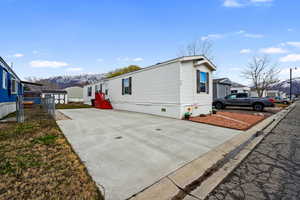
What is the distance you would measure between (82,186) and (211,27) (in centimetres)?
1464

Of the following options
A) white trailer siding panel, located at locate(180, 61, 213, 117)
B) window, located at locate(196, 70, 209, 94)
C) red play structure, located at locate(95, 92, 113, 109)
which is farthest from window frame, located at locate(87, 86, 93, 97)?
window, located at locate(196, 70, 209, 94)

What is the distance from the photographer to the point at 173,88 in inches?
299

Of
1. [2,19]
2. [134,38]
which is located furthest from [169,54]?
[2,19]

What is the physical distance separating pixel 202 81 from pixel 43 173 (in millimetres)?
8951

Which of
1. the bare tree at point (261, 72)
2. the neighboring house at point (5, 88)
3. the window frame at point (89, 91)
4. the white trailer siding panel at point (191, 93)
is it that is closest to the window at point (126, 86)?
the white trailer siding panel at point (191, 93)

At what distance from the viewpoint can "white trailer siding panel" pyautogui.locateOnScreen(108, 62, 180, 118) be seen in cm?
753

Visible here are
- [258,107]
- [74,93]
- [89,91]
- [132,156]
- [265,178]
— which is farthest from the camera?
[74,93]

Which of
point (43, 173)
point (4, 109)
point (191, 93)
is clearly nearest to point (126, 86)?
point (191, 93)

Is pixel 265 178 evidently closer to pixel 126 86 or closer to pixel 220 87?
pixel 126 86

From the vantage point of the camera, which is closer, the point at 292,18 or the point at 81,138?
the point at 81,138

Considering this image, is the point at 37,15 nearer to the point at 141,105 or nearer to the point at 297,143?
the point at 141,105

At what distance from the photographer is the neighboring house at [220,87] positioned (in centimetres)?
1741

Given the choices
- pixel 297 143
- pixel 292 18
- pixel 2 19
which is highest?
pixel 292 18

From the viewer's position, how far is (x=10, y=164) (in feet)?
7.38
